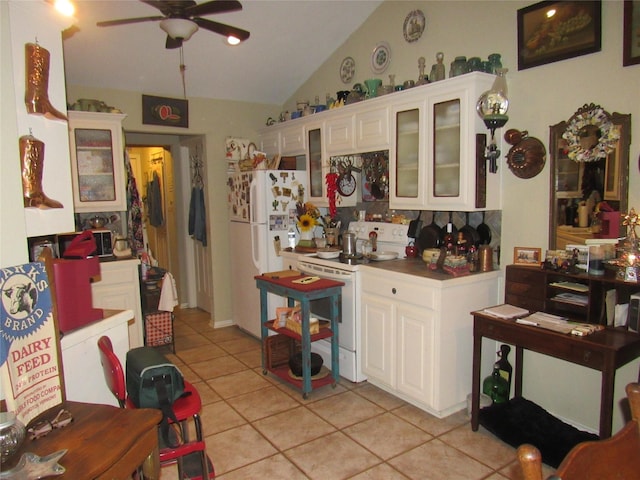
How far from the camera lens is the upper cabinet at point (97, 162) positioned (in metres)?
4.02

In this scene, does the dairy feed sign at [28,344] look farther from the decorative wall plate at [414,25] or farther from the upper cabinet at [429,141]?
the decorative wall plate at [414,25]

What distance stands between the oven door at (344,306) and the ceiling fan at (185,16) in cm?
186

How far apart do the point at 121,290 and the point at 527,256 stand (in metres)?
3.34

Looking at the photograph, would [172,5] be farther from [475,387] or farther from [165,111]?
[475,387]

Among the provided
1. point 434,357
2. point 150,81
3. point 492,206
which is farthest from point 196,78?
point 434,357

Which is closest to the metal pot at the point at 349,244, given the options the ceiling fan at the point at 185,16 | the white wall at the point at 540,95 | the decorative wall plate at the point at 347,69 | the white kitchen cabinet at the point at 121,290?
the white wall at the point at 540,95

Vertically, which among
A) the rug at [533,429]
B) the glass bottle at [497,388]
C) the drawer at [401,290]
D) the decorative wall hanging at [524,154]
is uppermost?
the decorative wall hanging at [524,154]

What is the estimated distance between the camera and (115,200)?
13.8ft

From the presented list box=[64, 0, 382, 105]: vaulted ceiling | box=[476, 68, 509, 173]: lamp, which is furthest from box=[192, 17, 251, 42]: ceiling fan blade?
box=[476, 68, 509, 173]: lamp

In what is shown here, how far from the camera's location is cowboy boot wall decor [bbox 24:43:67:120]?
5.12 feet

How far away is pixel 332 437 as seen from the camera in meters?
2.79

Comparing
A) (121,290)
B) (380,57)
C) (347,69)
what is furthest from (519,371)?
(121,290)

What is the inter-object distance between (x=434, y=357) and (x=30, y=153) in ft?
8.06

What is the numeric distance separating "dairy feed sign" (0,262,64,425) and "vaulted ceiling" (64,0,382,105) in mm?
2771
